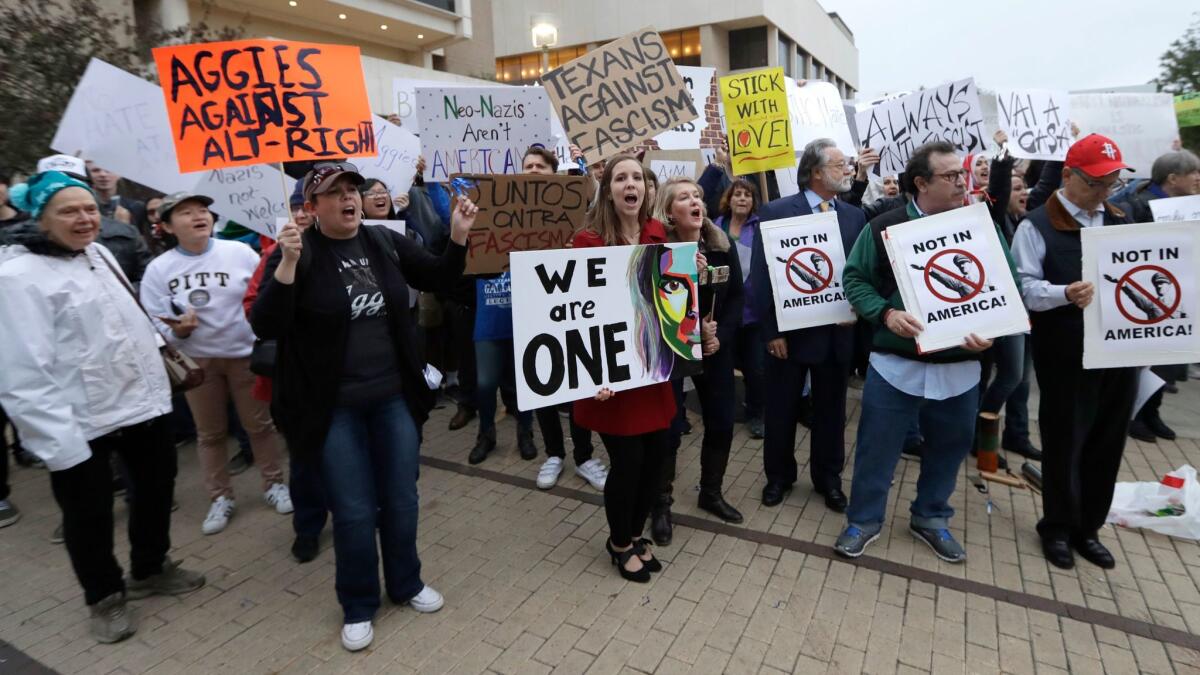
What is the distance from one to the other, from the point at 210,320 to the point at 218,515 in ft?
4.25

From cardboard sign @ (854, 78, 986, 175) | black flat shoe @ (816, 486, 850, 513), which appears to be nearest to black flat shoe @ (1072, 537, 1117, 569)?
black flat shoe @ (816, 486, 850, 513)

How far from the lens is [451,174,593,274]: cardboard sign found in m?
4.22

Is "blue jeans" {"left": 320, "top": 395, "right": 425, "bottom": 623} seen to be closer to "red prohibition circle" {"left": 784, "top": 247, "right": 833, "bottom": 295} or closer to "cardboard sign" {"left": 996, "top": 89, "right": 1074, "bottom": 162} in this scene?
"red prohibition circle" {"left": 784, "top": 247, "right": 833, "bottom": 295}

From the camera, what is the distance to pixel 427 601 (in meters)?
3.23

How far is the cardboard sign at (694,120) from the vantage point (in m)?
7.22

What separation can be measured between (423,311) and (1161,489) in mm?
5811

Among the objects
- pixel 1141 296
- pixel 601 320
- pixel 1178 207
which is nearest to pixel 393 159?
pixel 601 320

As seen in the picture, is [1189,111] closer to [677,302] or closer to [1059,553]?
[1059,553]

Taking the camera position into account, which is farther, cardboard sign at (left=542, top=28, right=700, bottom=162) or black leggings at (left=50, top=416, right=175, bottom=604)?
cardboard sign at (left=542, top=28, right=700, bottom=162)

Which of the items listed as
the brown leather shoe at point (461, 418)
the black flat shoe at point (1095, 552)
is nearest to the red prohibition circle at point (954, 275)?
the black flat shoe at point (1095, 552)

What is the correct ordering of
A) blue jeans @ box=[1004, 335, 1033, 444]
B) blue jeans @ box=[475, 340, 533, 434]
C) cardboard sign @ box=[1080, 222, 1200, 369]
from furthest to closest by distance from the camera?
blue jeans @ box=[1004, 335, 1033, 444] → blue jeans @ box=[475, 340, 533, 434] → cardboard sign @ box=[1080, 222, 1200, 369]

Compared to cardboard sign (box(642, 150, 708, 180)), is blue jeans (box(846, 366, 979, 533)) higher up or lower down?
lower down

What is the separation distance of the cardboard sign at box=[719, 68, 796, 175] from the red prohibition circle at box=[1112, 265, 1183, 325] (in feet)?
8.56

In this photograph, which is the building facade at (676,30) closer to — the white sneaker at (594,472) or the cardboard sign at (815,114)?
the cardboard sign at (815,114)
